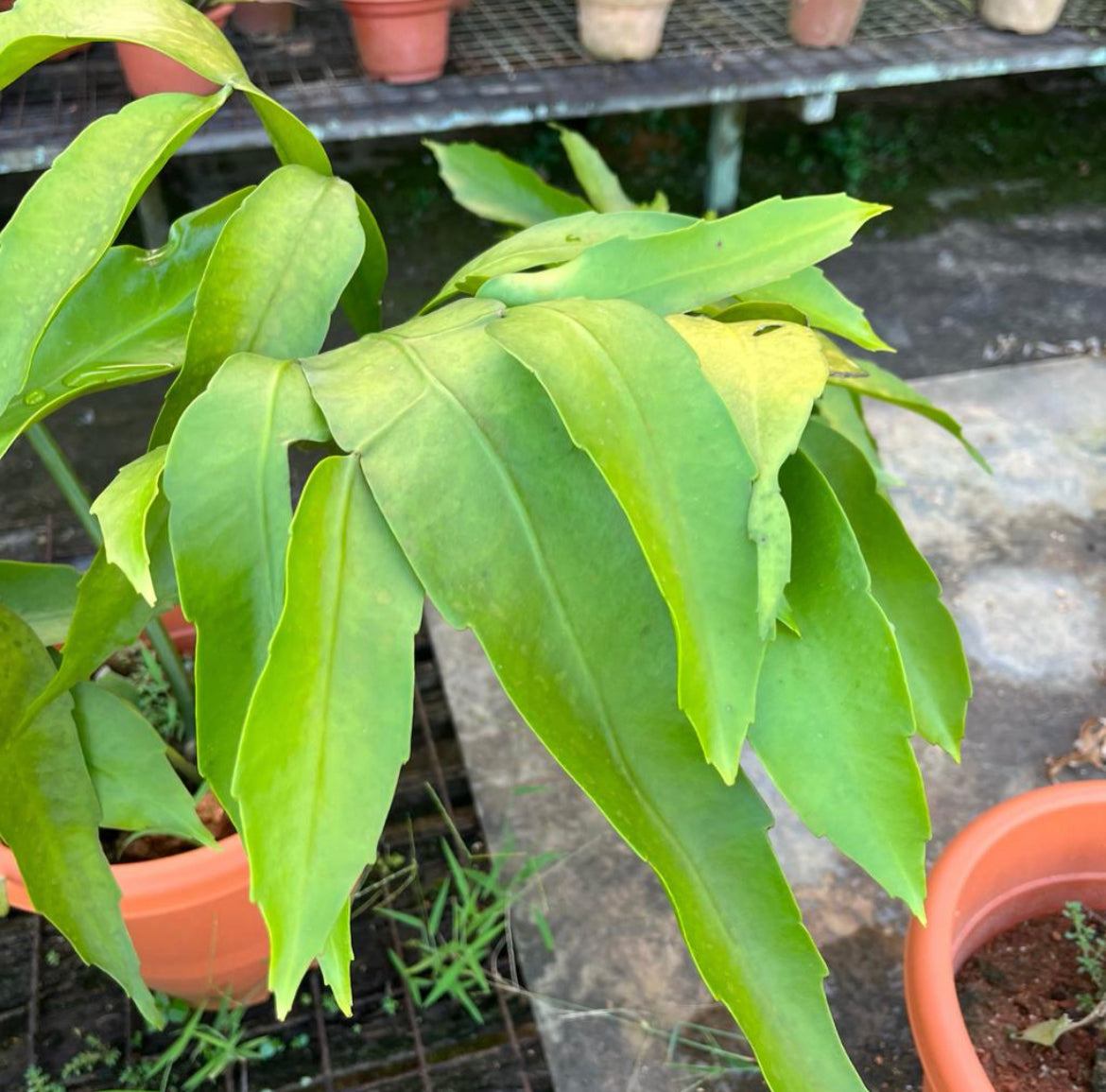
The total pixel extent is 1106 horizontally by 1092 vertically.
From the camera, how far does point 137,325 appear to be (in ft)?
2.47

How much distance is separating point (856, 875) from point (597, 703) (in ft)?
2.28

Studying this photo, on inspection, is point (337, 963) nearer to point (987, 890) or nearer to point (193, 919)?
point (193, 919)

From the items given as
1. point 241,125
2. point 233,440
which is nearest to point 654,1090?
point 233,440

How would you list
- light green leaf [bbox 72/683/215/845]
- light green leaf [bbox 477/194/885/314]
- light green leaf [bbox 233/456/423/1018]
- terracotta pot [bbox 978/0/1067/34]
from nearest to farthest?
light green leaf [bbox 233/456/423/1018]
light green leaf [bbox 477/194/885/314]
light green leaf [bbox 72/683/215/845]
terracotta pot [bbox 978/0/1067/34]

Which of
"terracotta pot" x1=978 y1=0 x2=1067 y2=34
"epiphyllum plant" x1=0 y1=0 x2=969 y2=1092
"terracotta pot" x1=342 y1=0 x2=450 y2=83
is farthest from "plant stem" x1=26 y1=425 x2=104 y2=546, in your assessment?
"terracotta pot" x1=978 y1=0 x2=1067 y2=34

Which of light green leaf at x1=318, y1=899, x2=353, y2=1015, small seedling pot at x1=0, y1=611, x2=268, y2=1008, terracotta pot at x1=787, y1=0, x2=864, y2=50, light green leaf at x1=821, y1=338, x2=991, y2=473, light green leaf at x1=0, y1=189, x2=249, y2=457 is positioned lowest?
small seedling pot at x1=0, y1=611, x2=268, y2=1008

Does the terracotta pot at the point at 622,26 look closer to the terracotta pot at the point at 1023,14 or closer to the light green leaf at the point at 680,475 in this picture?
the terracotta pot at the point at 1023,14

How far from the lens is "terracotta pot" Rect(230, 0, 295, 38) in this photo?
1930mm

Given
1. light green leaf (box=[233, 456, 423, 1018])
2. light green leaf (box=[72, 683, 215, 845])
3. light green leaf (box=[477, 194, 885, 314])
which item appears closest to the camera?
light green leaf (box=[233, 456, 423, 1018])

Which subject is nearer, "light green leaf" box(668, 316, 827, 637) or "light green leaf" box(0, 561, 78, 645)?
"light green leaf" box(668, 316, 827, 637)

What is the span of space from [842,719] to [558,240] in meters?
0.41

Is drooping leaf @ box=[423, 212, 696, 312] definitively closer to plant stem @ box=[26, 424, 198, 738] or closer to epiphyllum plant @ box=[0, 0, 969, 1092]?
epiphyllum plant @ box=[0, 0, 969, 1092]

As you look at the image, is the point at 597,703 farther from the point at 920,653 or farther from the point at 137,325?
the point at 137,325

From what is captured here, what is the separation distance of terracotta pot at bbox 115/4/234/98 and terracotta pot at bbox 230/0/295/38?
0.27m
